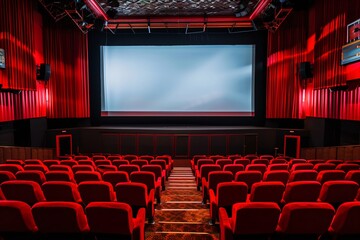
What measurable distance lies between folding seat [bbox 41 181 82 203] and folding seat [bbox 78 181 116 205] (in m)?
0.11

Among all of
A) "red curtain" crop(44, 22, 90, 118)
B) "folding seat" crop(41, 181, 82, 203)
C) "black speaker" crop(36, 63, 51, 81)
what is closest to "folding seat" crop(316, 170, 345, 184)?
"folding seat" crop(41, 181, 82, 203)

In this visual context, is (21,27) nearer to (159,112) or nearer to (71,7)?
(71,7)

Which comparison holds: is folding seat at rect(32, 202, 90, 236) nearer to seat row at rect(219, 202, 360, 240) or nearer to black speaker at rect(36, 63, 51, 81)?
seat row at rect(219, 202, 360, 240)

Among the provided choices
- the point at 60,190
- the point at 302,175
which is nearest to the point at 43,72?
the point at 60,190

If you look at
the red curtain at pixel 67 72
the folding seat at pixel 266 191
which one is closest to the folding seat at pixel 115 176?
the folding seat at pixel 266 191

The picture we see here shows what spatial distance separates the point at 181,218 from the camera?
3.92 m

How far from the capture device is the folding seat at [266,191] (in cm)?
330

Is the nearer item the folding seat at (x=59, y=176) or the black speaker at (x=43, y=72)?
the folding seat at (x=59, y=176)

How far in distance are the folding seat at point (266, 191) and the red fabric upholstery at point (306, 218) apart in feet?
2.44

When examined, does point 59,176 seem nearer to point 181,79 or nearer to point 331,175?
point 331,175

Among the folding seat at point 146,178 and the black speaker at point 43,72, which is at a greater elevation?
the black speaker at point 43,72

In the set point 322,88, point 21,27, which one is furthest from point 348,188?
point 21,27

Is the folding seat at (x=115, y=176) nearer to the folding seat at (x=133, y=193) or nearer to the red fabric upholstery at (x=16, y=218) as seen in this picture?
the folding seat at (x=133, y=193)

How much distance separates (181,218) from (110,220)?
1.69 metres
